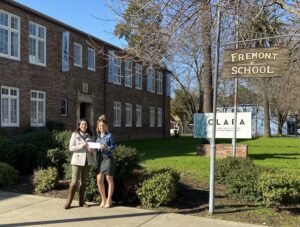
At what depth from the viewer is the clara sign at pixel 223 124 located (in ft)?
39.8

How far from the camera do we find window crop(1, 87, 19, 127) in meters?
21.8

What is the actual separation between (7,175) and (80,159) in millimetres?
3092

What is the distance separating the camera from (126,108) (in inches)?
1448

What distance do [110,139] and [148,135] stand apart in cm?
3277

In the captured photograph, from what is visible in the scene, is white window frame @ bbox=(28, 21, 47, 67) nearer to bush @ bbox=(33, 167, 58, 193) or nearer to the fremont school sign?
bush @ bbox=(33, 167, 58, 193)

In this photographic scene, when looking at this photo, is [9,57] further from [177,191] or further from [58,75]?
[177,191]

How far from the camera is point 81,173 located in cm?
880

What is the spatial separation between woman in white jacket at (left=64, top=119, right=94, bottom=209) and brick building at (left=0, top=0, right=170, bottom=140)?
7585mm

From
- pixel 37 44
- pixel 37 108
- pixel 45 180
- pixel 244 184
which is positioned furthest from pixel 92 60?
pixel 244 184

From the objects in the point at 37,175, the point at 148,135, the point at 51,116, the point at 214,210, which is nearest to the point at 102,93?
the point at 51,116

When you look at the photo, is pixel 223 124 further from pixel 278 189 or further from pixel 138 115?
pixel 138 115

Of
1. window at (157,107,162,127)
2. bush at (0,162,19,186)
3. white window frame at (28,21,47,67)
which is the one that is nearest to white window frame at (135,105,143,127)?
window at (157,107,162,127)

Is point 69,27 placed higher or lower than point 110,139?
higher

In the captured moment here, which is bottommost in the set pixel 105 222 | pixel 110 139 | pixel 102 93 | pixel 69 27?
pixel 105 222
